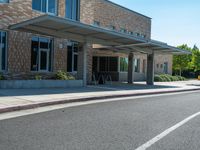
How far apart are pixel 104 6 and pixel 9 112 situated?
25.2 metres

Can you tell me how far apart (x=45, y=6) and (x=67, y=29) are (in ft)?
14.2

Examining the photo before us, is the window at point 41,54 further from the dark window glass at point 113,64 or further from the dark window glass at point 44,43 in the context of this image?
the dark window glass at point 113,64

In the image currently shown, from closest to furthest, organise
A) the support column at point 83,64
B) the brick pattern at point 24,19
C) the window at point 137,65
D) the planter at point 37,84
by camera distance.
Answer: the planter at point 37,84, the brick pattern at point 24,19, the support column at point 83,64, the window at point 137,65

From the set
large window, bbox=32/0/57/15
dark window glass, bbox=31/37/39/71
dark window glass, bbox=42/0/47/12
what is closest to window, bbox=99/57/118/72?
large window, bbox=32/0/57/15

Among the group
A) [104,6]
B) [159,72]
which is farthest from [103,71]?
[159,72]

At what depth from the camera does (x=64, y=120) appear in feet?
30.5

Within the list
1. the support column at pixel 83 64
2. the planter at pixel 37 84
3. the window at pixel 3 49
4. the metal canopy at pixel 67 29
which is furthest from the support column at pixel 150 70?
the window at pixel 3 49

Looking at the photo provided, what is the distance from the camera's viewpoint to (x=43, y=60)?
2389 cm

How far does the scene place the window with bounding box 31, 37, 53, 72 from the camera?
23.1 m

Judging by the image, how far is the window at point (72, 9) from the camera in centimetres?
2625

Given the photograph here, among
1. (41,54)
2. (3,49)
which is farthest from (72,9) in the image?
(3,49)

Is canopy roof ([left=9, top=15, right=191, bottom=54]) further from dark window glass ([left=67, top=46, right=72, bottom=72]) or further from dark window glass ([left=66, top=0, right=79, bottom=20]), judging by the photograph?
dark window glass ([left=66, top=0, right=79, bottom=20])

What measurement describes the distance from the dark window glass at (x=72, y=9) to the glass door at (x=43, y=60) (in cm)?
410

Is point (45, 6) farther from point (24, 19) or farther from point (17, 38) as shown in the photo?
point (17, 38)
